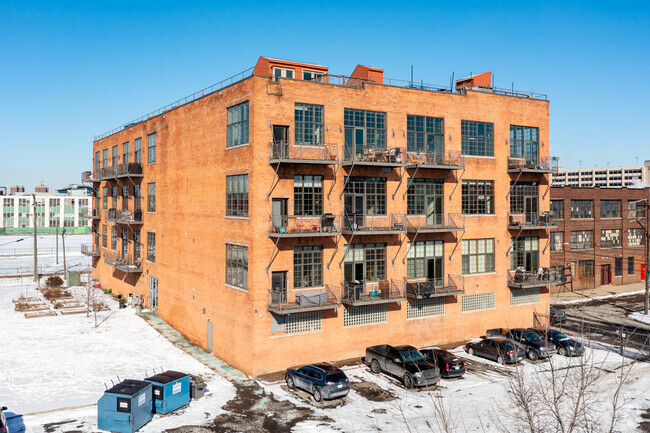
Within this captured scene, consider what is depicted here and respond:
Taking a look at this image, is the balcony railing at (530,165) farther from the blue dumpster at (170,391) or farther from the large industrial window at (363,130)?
the blue dumpster at (170,391)

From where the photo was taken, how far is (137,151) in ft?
152

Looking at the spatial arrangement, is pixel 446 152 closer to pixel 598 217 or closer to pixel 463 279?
pixel 463 279

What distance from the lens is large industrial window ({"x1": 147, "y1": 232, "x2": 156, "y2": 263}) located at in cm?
4275

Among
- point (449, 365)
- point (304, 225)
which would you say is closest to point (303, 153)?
point (304, 225)

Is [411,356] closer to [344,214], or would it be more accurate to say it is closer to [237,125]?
[344,214]

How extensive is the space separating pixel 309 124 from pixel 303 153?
1.76 m

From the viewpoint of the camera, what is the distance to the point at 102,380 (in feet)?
86.2

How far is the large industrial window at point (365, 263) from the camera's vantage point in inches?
1192

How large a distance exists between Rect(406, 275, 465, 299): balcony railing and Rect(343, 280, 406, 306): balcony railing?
622mm

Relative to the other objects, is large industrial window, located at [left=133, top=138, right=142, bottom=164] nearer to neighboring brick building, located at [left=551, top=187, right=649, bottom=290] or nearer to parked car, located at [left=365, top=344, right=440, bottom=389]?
parked car, located at [left=365, top=344, right=440, bottom=389]

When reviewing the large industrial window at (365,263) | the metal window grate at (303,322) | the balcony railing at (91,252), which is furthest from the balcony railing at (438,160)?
the balcony railing at (91,252)

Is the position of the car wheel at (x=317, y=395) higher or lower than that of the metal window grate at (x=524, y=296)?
lower

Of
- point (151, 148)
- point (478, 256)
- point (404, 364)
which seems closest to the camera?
point (404, 364)

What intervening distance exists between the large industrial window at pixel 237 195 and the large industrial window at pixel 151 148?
49.2 feet
